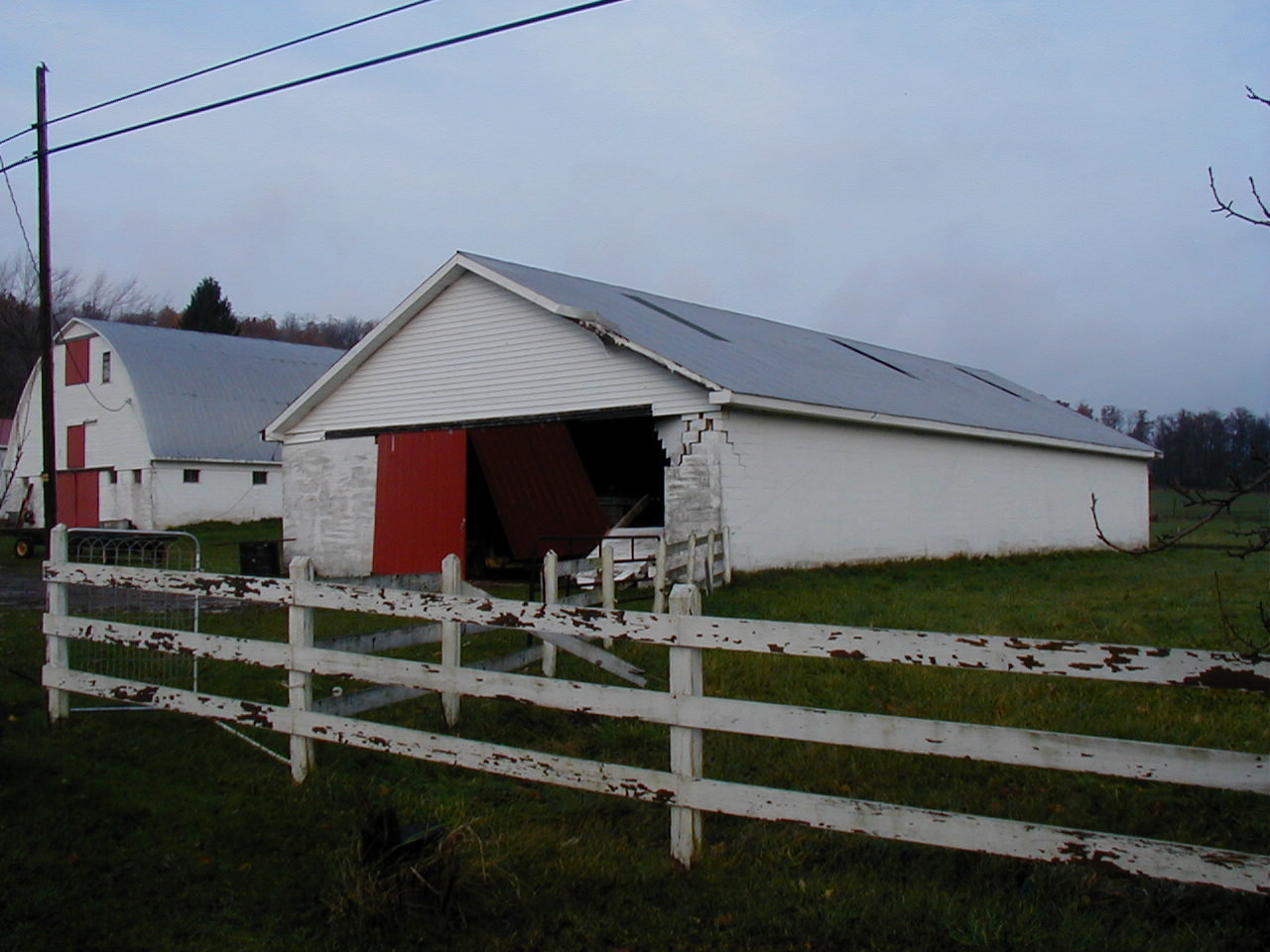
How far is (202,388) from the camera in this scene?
35.4 metres

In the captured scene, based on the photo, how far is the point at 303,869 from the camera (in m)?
5.02

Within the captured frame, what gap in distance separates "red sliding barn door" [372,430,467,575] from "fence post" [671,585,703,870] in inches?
536

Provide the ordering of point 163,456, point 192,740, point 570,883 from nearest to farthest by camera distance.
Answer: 1. point 570,883
2. point 192,740
3. point 163,456

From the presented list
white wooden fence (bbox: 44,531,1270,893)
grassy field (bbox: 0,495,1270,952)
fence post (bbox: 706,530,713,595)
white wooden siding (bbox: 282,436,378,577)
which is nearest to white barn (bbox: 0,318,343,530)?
white wooden siding (bbox: 282,436,378,577)

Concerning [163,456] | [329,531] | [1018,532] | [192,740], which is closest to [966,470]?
[1018,532]

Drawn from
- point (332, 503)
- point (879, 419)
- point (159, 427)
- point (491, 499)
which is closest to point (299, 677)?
point (491, 499)

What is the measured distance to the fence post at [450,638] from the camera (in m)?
6.34

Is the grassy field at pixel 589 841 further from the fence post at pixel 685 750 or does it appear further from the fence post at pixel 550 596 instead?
the fence post at pixel 550 596

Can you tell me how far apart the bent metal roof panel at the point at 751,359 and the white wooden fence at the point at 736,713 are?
9578mm

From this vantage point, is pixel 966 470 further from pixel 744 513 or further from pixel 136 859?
pixel 136 859

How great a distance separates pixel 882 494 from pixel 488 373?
6992 mm

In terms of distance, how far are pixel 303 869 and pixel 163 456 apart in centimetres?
2988

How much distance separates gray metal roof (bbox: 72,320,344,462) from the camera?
3322cm

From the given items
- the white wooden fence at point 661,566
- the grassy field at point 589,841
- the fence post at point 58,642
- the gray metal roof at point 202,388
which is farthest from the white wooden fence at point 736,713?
the gray metal roof at point 202,388
